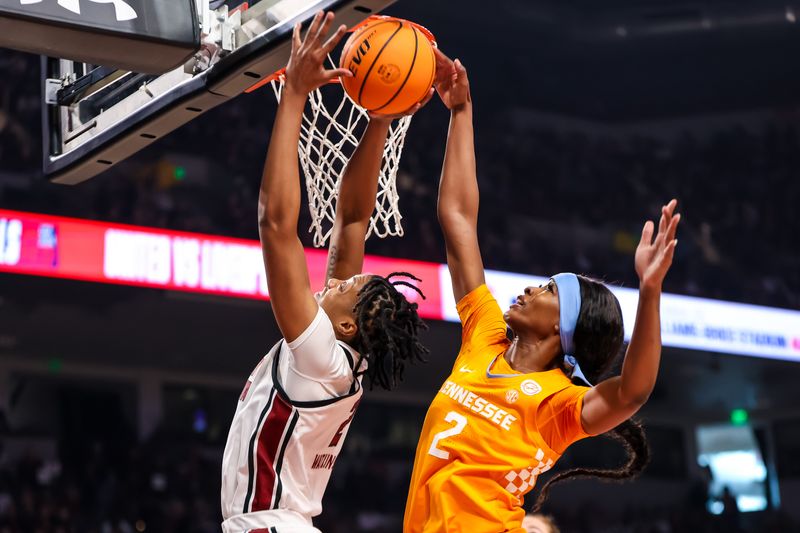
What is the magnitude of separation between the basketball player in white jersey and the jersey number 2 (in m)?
0.23

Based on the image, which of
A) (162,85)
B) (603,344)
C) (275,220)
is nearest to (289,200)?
(275,220)

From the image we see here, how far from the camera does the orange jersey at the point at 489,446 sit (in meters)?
2.86

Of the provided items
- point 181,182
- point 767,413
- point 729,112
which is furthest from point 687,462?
point 181,182

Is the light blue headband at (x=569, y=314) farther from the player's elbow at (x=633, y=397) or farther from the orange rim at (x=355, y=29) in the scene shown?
the orange rim at (x=355, y=29)

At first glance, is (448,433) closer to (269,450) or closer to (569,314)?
(569,314)

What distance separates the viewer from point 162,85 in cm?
314

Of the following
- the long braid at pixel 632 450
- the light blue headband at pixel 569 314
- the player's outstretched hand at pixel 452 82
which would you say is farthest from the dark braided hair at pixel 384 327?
the player's outstretched hand at pixel 452 82

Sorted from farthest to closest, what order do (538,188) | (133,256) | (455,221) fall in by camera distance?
1. (538,188)
2. (133,256)
3. (455,221)

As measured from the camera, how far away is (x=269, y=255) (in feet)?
8.25

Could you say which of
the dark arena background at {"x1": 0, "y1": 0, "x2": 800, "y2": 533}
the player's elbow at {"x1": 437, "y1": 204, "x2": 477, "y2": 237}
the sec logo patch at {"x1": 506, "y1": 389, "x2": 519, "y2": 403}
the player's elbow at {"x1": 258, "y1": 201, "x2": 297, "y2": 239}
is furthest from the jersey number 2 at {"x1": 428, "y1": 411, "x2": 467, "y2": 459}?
the dark arena background at {"x1": 0, "y1": 0, "x2": 800, "y2": 533}

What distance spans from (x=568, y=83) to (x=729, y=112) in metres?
2.54

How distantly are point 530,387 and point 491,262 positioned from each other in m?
8.08

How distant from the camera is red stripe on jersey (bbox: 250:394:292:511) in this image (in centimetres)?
260

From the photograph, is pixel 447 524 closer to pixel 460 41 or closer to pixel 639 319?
pixel 639 319
